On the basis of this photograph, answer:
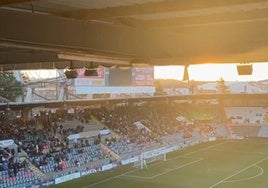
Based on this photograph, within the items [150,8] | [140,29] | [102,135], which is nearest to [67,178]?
[102,135]

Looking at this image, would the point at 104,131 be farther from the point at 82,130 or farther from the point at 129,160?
the point at 129,160

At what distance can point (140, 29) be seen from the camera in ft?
21.7

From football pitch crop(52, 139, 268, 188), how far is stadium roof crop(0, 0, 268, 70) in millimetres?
16096

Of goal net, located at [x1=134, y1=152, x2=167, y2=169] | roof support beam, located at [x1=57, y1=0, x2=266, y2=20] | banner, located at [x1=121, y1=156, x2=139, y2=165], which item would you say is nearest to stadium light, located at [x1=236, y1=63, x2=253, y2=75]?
roof support beam, located at [x1=57, y1=0, x2=266, y2=20]

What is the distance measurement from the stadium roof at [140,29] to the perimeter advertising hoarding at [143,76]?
3205 cm

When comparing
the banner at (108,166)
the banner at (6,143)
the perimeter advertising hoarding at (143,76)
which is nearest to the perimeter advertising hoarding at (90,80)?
the perimeter advertising hoarding at (143,76)

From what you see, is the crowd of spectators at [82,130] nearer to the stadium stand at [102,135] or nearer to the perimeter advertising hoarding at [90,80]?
the stadium stand at [102,135]

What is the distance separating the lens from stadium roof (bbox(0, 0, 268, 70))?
5.16 metres

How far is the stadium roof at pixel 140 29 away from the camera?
516 centimetres

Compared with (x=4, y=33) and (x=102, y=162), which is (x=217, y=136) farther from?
(x=4, y=33)

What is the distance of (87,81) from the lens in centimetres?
3419

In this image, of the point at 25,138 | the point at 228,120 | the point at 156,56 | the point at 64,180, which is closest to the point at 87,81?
the point at 25,138

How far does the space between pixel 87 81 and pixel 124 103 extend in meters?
7.68

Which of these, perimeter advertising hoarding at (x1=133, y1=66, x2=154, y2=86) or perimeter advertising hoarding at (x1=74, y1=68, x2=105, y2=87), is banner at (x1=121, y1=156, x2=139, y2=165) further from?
perimeter advertising hoarding at (x1=133, y1=66, x2=154, y2=86)
